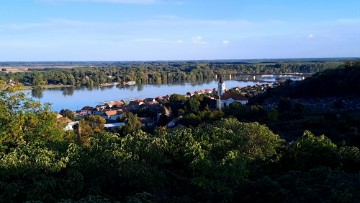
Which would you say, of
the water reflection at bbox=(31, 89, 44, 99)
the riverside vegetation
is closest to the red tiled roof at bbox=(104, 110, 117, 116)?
the water reflection at bbox=(31, 89, 44, 99)

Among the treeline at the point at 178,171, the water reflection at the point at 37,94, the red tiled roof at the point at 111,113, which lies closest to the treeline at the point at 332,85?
the red tiled roof at the point at 111,113

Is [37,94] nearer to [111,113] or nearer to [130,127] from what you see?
[111,113]

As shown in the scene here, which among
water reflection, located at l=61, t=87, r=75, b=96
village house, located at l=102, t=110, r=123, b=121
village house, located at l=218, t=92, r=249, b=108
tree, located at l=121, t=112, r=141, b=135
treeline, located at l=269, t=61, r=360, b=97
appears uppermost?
treeline, located at l=269, t=61, r=360, b=97

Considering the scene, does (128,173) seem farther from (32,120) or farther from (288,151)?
(32,120)

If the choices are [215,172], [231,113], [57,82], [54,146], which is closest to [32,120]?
[54,146]

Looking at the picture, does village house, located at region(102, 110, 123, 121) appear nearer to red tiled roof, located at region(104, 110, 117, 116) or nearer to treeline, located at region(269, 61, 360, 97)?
red tiled roof, located at region(104, 110, 117, 116)

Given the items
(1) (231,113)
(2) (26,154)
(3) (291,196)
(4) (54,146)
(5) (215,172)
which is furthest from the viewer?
(1) (231,113)

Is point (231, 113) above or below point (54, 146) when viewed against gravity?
below

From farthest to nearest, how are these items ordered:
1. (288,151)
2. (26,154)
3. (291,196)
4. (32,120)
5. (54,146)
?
(32,120)
(288,151)
(54,146)
(26,154)
(291,196)

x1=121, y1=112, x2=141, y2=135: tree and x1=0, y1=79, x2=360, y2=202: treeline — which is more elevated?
x1=0, y1=79, x2=360, y2=202: treeline

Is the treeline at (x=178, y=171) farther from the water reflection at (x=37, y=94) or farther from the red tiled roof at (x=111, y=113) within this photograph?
the water reflection at (x=37, y=94)

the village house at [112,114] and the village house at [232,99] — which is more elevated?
the village house at [232,99]
